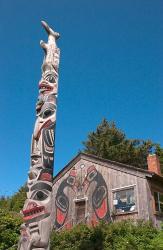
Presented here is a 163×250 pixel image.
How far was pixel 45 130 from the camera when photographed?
12055 millimetres

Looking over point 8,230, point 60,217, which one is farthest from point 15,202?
point 8,230

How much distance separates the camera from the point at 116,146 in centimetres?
3628

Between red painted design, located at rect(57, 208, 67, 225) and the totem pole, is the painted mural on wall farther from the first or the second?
the totem pole

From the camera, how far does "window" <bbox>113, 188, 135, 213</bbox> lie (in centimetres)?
1774

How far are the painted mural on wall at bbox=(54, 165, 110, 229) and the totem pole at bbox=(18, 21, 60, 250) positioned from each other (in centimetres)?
824

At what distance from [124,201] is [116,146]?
1833 centimetres

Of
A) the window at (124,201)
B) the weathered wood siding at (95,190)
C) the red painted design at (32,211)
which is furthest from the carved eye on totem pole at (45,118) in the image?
the window at (124,201)

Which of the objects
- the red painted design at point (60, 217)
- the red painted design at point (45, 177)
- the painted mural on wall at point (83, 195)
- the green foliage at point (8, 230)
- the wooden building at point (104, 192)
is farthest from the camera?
the red painted design at point (60, 217)

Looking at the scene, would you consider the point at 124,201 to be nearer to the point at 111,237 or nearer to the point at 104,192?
the point at 104,192

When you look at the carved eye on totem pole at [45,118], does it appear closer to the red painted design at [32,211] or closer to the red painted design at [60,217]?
the red painted design at [32,211]

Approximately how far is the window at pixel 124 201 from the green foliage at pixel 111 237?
1355 millimetres

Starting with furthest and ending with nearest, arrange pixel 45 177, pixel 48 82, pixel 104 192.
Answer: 1. pixel 104 192
2. pixel 48 82
3. pixel 45 177

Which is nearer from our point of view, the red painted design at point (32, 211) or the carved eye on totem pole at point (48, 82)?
the red painted design at point (32, 211)

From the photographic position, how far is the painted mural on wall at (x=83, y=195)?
61.8ft
